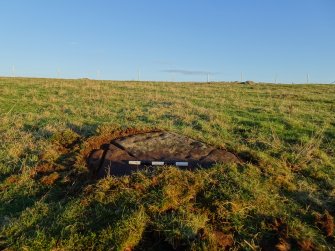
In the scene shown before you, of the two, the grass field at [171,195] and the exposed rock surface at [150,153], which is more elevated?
the exposed rock surface at [150,153]

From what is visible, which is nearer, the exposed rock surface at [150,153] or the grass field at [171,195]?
the grass field at [171,195]

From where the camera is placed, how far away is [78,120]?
38.1 feet

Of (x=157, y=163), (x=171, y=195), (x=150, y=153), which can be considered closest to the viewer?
(x=171, y=195)

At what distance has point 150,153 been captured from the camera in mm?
8398

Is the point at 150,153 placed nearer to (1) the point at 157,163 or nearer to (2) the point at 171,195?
(1) the point at 157,163

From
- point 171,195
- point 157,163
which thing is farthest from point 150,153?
point 171,195

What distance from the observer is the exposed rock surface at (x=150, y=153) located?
785 centimetres

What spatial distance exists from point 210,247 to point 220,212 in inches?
33.8

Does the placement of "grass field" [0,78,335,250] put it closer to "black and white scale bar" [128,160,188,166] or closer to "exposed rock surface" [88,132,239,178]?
"exposed rock surface" [88,132,239,178]

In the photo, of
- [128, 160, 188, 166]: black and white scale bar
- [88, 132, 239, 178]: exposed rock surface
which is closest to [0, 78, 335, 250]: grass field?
[88, 132, 239, 178]: exposed rock surface

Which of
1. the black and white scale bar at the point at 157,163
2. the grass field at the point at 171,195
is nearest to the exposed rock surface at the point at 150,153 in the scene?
the black and white scale bar at the point at 157,163

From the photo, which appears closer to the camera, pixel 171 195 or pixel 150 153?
pixel 171 195

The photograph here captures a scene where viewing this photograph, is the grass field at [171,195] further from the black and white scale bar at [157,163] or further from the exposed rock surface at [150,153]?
the black and white scale bar at [157,163]

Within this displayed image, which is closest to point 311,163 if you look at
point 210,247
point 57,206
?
point 210,247
